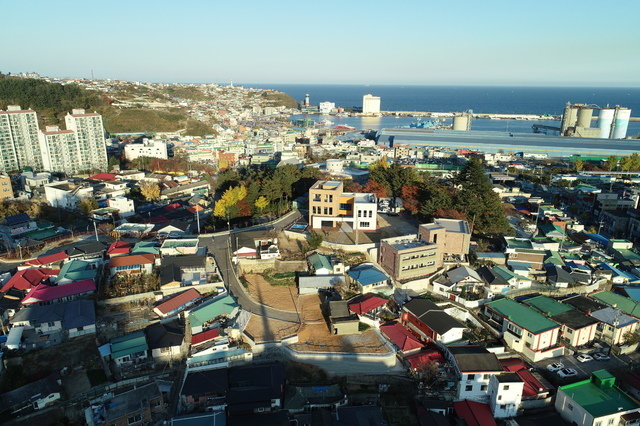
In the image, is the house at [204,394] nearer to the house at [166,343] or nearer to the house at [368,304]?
the house at [166,343]

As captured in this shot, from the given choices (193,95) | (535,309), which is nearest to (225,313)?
(535,309)

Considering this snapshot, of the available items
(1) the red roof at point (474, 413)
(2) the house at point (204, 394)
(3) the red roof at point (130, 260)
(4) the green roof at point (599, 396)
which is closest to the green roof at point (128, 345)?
(2) the house at point (204, 394)

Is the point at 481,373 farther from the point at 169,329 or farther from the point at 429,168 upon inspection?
the point at 429,168

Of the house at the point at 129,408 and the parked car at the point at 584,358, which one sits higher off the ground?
the house at the point at 129,408

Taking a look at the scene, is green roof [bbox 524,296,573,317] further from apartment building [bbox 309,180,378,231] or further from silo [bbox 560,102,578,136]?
silo [bbox 560,102,578,136]

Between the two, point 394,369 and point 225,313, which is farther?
point 225,313

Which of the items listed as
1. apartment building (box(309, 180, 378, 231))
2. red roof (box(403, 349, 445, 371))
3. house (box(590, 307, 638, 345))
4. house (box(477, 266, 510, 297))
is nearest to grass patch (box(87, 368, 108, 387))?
red roof (box(403, 349, 445, 371))
